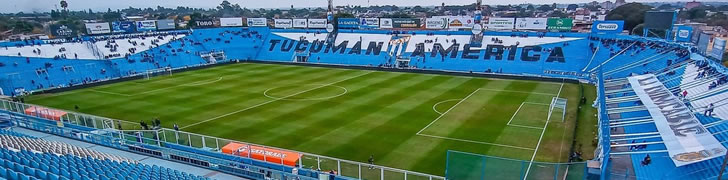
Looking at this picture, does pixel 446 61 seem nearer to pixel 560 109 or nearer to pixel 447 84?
pixel 447 84

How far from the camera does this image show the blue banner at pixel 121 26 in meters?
53.7

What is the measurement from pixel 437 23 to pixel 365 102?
2722 centimetres

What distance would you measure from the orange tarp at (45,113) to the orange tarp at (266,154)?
9.88 metres

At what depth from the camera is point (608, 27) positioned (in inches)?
1759

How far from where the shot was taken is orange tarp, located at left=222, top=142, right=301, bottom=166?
14734mm

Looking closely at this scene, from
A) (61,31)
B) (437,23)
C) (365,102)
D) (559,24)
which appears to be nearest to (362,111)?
(365,102)

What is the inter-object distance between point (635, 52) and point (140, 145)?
131 ft

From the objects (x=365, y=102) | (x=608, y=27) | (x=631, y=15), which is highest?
(x=631, y=15)

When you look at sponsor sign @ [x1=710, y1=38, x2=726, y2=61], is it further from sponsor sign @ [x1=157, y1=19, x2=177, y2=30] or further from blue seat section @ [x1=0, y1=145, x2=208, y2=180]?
sponsor sign @ [x1=157, y1=19, x2=177, y2=30]

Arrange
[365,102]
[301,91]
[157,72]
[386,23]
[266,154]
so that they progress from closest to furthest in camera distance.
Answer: [266,154] < [365,102] < [301,91] < [157,72] < [386,23]

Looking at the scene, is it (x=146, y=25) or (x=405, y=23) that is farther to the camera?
(x=405, y=23)

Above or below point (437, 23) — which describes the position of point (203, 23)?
below

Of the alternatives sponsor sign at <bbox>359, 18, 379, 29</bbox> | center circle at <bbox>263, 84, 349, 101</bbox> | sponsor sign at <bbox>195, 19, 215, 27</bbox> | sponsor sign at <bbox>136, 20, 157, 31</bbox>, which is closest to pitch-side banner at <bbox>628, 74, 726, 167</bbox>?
center circle at <bbox>263, 84, 349, 101</bbox>

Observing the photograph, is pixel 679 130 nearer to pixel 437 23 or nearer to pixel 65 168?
pixel 65 168
